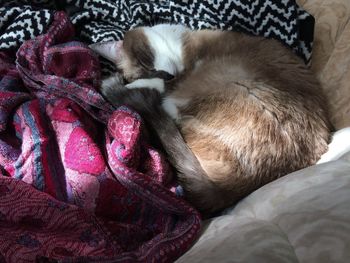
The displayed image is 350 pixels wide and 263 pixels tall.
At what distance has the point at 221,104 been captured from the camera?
141 centimetres

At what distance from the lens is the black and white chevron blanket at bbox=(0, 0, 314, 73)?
1578 mm

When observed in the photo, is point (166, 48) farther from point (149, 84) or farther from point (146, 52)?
point (149, 84)

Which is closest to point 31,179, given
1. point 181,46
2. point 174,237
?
point 174,237

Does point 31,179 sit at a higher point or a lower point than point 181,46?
lower

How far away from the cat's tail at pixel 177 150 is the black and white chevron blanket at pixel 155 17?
43 centimetres

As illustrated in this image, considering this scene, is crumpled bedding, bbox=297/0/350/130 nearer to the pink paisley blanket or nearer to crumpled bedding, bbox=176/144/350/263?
crumpled bedding, bbox=176/144/350/263

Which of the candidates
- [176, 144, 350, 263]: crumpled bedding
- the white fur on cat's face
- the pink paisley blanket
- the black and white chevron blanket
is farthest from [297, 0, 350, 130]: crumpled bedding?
the pink paisley blanket

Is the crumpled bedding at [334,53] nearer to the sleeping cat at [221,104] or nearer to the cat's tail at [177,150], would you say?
the sleeping cat at [221,104]

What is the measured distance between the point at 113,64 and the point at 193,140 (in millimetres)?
559

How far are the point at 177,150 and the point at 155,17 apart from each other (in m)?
0.75

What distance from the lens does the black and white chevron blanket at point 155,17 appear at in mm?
1578

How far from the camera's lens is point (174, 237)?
3.44 feet

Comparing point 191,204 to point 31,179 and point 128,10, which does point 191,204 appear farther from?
point 128,10

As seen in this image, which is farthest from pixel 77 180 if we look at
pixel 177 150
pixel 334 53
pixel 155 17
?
pixel 334 53
